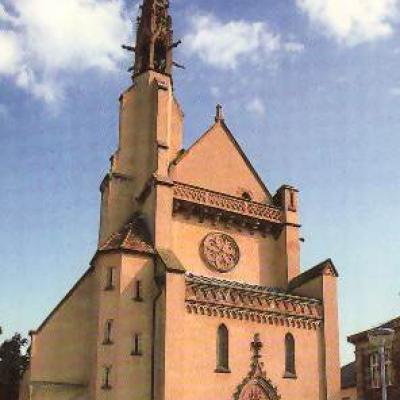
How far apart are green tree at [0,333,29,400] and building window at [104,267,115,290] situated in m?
17.8

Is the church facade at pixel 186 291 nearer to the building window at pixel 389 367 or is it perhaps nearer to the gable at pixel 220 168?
the gable at pixel 220 168

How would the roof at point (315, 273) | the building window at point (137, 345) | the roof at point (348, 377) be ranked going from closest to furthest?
1. the building window at point (137, 345)
2. the roof at point (315, 273)
3. the roof at point (348, 377)

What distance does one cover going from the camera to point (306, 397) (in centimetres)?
3172

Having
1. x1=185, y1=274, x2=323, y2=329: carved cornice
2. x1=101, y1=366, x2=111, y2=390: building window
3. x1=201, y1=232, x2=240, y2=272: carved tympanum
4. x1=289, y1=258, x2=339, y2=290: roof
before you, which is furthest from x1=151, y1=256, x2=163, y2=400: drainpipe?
x1=289, y1=258, x2=339, y2=290: roof

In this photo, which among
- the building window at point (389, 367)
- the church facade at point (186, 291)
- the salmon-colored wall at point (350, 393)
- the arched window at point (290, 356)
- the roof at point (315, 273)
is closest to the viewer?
the church facade at point (186, 291)

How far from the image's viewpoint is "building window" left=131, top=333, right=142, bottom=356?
29.1m

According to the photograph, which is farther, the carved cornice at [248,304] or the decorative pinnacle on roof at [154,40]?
the decorative pinnacle on roof at [154,40]

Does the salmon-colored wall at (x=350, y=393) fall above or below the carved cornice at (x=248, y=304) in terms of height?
below

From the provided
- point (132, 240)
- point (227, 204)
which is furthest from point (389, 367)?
point (132, 240)

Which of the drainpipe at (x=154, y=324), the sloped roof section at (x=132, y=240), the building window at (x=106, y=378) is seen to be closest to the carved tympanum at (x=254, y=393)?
the drainpipe at (x=154, y=324)

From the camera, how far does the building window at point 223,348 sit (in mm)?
30312

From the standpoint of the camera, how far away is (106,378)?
94.1 feet

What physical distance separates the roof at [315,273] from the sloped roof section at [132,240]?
9.11m

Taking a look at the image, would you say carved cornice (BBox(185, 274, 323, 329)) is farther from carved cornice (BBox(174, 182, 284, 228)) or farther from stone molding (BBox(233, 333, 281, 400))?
carved cornice (BBox(174, 182, 284, 228))
